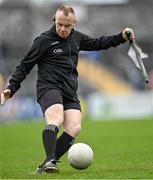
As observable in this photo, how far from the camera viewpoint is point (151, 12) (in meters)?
45.1

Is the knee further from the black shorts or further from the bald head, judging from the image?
the bald head

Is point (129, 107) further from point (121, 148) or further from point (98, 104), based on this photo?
point (121, 148)

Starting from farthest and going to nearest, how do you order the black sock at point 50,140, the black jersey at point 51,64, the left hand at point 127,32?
the left hand at point 127,32, the black jersey at point 51,64, the black sock at point 50,140

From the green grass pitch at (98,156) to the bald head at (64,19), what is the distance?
1.89 m

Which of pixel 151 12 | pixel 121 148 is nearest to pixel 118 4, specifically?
pixel 151 12

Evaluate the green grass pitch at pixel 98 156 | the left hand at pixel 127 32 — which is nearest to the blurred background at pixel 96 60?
the green grass pitch at pixel 98 156

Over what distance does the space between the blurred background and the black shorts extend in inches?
827

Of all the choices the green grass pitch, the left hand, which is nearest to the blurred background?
the green grass pitch

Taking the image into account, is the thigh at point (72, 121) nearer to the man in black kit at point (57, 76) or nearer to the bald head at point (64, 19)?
the man in black kit at point (57, 76)

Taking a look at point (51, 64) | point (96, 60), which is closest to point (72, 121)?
point (51, 64)

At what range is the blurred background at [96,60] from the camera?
3456cm

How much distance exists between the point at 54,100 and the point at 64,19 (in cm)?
107

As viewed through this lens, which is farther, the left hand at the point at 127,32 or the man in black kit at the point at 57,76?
the left hand at the point at 127,32

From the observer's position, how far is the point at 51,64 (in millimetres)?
10375
